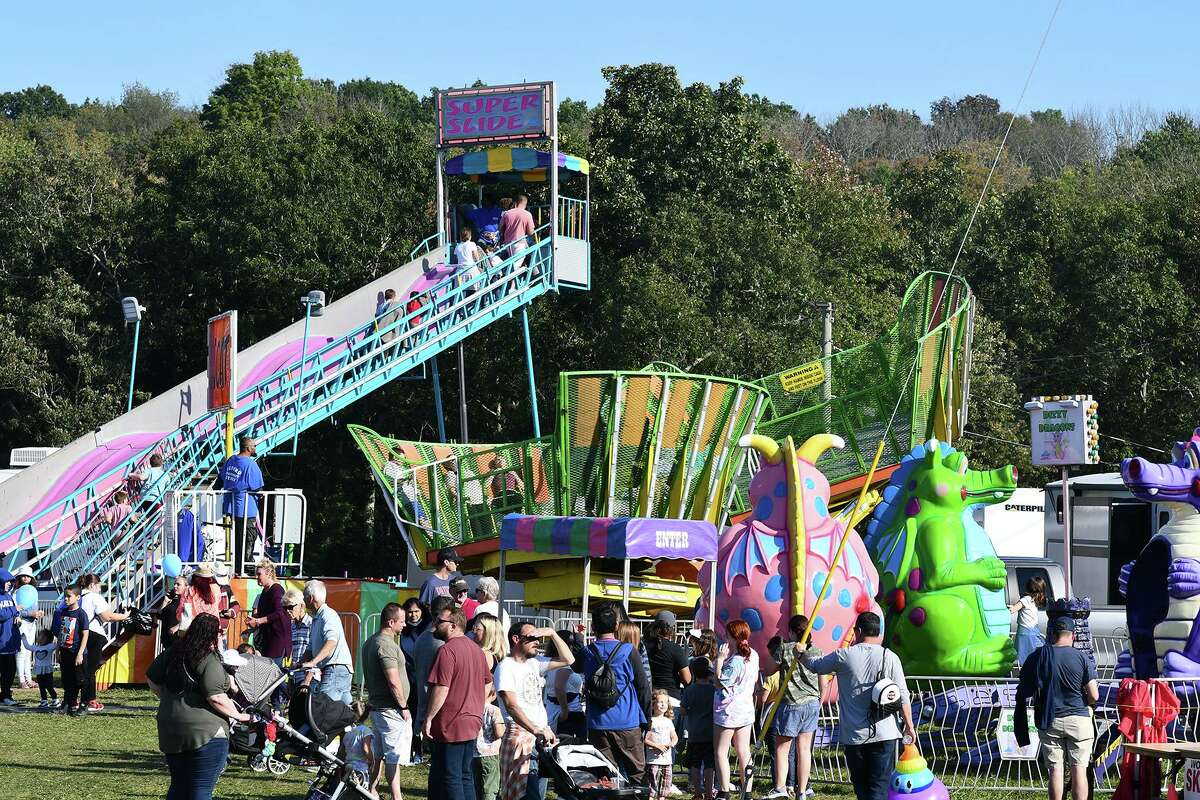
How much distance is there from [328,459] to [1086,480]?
801 inches

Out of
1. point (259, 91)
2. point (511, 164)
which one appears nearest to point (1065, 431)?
point (511, 164)

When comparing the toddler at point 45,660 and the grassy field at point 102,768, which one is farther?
the toddler at point 45,660

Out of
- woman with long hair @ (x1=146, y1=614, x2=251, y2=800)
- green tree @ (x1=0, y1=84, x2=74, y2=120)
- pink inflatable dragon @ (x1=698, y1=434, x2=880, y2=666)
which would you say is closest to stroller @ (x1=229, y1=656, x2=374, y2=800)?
woman with long hair @ (x1=146, y1=614, x2=251, y2=800)

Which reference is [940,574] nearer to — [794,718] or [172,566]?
[794,718]

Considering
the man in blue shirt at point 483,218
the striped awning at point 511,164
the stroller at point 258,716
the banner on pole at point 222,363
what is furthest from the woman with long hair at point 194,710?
the man in blue shirt at point 483,218

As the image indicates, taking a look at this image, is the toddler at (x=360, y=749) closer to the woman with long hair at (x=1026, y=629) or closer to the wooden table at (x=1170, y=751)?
the wooden table at (x=1170, y=751)

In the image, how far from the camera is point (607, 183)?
36.4 metres

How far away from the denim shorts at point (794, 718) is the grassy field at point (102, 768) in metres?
0.96

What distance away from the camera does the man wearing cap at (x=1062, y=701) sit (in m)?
11.4

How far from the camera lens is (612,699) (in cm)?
1099

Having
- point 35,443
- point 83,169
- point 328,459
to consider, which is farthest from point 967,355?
point 83,169

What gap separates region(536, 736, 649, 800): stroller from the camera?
33.7 feet

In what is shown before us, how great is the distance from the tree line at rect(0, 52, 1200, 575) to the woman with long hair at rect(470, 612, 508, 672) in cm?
2154

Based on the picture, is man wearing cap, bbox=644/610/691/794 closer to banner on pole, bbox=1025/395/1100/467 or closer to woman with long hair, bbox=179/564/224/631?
woman with long hair, bbox=179/564/224/631
